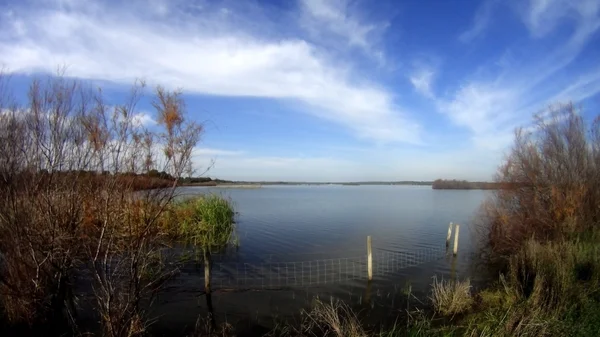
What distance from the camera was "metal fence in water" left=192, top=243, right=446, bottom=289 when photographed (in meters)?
12.3

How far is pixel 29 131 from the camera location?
6227mm

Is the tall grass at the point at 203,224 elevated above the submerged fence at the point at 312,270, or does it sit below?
above

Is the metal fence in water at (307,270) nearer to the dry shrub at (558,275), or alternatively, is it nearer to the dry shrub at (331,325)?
the dry shrub at (331,325)

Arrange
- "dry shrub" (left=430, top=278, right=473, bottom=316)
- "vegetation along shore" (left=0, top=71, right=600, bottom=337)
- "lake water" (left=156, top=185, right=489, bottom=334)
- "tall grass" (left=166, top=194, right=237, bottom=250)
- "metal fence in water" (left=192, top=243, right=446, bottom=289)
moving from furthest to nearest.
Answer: "tall grass" (left=166, top=194, right=237, bottom=250), "metal fence in water" (left=192, top=243, right=446, bottom=289), "lake water" (left=156, top=185, right=489, bottom=334), "dry shrub" (left=430, top=278, right=473, bottom=316), "vegetation along shore" (left=0, top=71, right=600, bottom=337)

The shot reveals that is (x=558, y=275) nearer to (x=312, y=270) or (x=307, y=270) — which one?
(x=312, y=270)

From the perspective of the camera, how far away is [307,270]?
14.1 m

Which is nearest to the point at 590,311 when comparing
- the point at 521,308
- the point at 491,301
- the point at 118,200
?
the point at 521,308

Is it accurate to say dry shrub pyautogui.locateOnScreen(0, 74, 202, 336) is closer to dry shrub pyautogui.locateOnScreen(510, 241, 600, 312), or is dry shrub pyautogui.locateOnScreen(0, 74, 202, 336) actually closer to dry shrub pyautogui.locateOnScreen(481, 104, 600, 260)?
dry shrub pyautogui.locateOnScreen(510, 241, 600, 312)

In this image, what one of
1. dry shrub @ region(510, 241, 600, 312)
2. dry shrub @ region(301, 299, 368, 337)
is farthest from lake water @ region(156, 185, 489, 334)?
dry shrub @ region(510, 241, 600, 312)

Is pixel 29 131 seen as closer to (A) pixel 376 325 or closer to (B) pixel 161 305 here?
(B) pixel 161 305

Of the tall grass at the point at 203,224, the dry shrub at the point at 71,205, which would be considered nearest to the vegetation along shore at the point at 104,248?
the dry shrub at the point at 71,205

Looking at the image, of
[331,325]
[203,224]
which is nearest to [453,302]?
[331,325]

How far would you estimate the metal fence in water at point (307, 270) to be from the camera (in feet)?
40.5

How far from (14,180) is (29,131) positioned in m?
0.88
